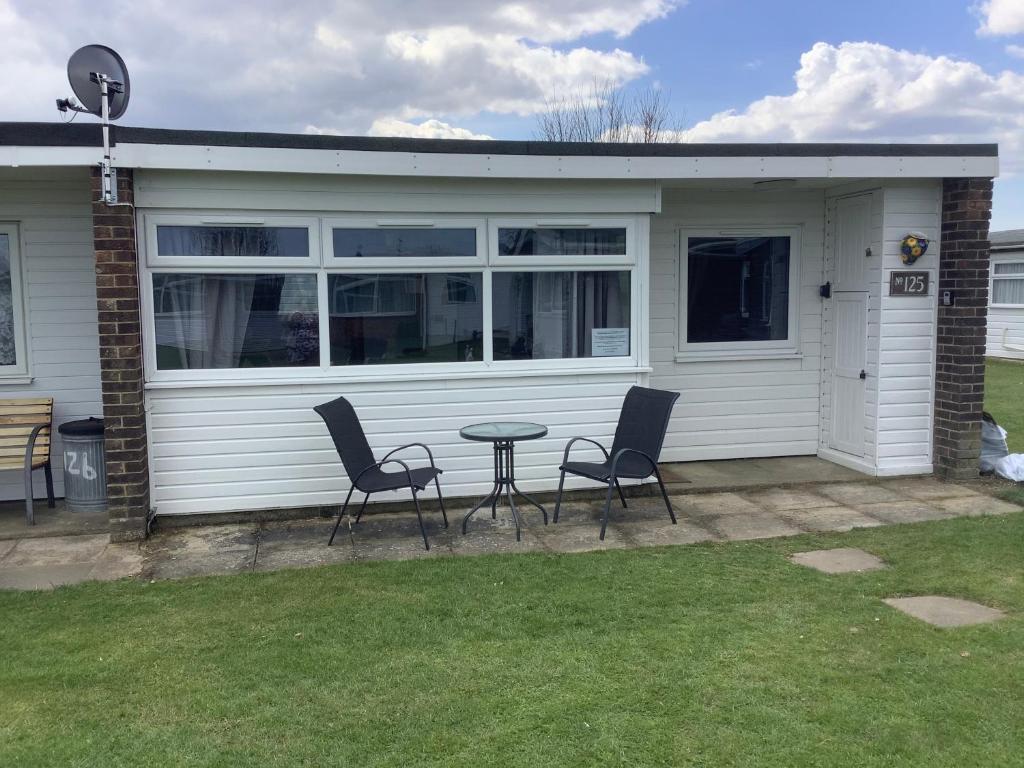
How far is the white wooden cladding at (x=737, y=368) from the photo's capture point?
7500 mm

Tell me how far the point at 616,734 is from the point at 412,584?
6.14 feet

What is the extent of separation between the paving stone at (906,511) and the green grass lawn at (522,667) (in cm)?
85

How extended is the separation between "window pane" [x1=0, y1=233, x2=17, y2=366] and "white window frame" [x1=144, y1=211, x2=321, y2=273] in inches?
65.6

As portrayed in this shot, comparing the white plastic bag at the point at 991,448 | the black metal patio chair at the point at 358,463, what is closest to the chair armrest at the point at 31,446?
the black metal patio chair at the point at 358,463

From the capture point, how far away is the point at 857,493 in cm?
656

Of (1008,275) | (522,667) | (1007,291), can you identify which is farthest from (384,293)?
(1007,291)

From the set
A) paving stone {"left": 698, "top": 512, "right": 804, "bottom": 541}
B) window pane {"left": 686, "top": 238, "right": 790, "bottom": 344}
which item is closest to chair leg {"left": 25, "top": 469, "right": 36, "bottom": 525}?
paving stone {"left": 698, "top": 512, "right": 804, "bottom": 541}

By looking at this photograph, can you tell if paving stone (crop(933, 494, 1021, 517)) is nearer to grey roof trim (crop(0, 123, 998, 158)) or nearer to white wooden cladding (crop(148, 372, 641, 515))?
white wooden cladding (crop(148, 372, 641, 515))

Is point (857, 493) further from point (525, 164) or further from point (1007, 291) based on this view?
point (1007, 291)

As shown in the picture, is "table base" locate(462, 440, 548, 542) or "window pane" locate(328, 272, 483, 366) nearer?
"table base" locate(462, 440, 548, 542)

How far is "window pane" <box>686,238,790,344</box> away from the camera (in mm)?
7641

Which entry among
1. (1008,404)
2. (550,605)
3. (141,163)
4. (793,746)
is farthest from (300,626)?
(1008,404)

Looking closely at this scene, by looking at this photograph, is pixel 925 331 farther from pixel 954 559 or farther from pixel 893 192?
pixel 954 559

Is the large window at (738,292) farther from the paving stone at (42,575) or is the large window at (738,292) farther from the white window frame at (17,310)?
the white window frame at (17,310)
